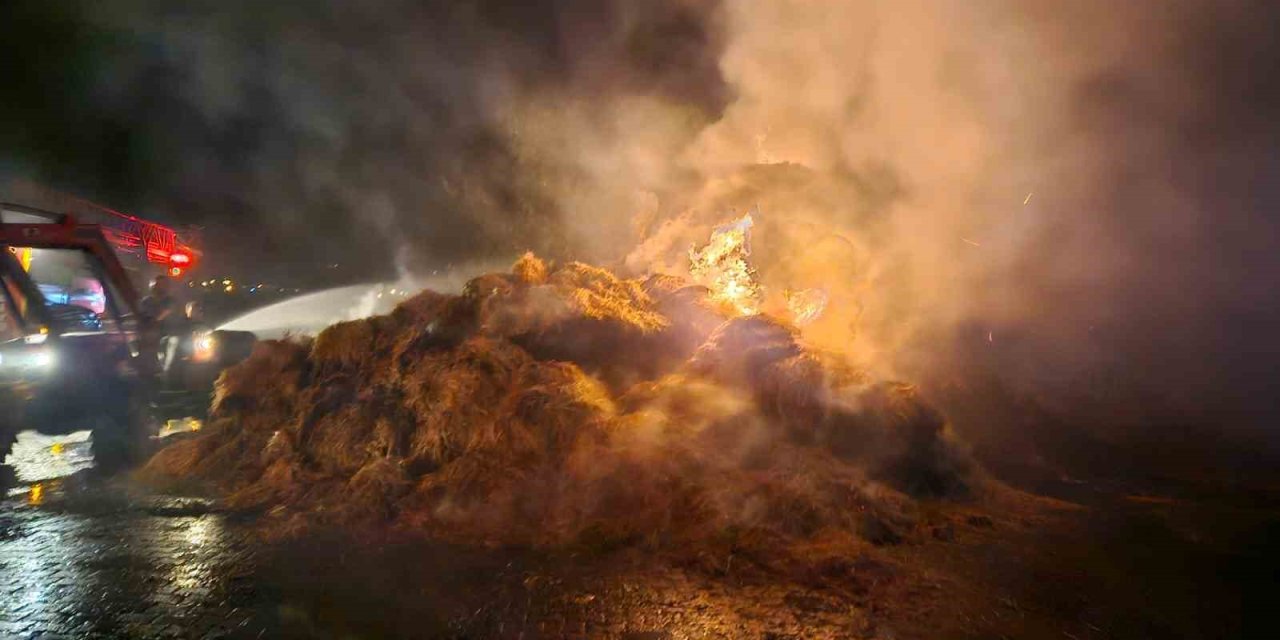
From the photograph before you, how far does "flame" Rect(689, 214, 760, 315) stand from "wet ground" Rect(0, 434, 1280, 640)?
4.50 m

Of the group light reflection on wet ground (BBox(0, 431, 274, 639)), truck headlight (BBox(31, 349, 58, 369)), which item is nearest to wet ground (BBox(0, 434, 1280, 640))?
light reflection on wet ground (BBox(0, 431, 274, 639))

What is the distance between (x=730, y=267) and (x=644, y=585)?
6017 millimetres

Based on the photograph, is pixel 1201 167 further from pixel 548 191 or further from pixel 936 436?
pixel 548 191

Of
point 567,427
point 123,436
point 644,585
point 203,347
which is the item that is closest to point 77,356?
point 123,436

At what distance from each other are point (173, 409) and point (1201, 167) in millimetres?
17160

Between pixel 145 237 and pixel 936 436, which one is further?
pixel 145 237

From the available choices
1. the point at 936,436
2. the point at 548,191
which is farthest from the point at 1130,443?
the point at 548,191

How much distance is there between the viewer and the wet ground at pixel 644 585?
4.08m

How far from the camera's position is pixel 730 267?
9836 millimetres

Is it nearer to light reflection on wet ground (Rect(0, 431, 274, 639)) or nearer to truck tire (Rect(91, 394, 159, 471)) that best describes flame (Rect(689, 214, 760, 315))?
light reflection on wet ground (Rect(0, 431, 274, 639))

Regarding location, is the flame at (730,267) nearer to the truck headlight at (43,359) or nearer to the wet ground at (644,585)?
the wet ground at (644,585)

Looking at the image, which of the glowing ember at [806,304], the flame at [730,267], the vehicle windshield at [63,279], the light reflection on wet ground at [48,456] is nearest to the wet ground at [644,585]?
the light reflection on wet ground at [48,456]

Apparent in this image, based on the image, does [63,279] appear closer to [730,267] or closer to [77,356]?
[77,356]

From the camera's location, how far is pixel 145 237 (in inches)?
676
